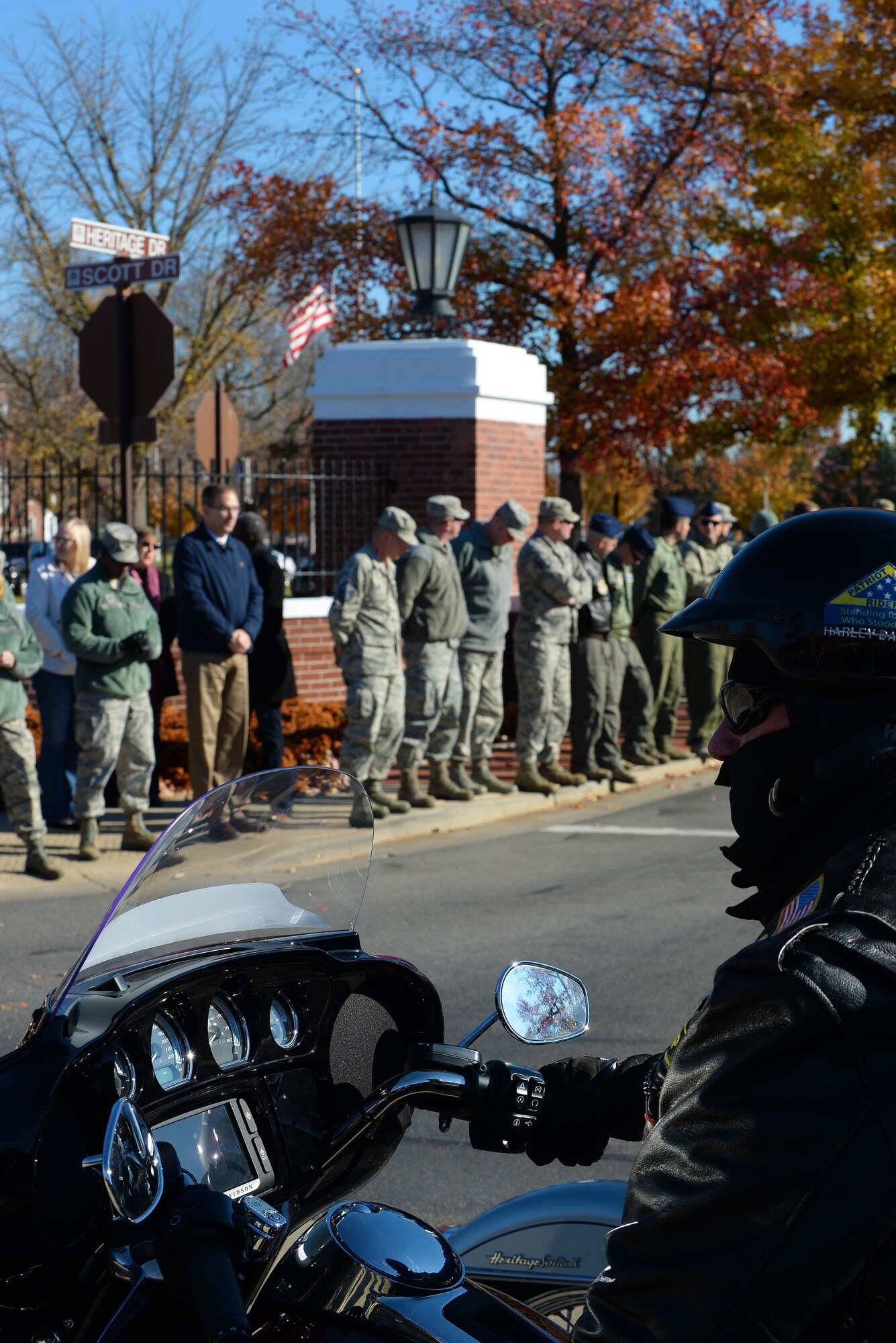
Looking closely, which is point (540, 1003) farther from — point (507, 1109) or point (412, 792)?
point (412, 792)

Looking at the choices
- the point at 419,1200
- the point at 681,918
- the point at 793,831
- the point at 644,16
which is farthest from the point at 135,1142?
the point at 644,16

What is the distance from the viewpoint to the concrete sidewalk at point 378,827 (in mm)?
7508

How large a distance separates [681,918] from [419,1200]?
3205 millimetres

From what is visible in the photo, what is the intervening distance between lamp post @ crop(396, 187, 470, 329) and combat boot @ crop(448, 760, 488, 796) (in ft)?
16.3

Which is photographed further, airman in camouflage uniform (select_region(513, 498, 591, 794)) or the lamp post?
the lamp post

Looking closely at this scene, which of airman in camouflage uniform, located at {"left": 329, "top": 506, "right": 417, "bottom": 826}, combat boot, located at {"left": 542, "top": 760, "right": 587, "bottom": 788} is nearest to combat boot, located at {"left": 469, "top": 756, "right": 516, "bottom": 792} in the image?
combat boot, located at {"left": 542, "top": 760, "right": 587, "bottom": 788}

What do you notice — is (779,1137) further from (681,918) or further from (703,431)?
(703,431)

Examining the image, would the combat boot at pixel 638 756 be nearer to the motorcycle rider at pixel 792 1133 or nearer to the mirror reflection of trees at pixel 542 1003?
the mirror reflection of trees at pixel 542 1003

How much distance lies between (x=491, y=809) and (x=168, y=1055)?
7972 mm

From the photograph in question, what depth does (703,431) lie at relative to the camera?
19453 millimetres

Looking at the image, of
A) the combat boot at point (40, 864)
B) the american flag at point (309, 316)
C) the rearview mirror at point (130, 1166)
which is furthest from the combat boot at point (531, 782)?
the american flag at point (309, 316)

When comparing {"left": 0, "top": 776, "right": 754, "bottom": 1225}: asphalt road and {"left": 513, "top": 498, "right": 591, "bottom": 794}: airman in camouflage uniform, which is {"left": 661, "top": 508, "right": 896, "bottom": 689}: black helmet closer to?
{"left": 0, "top": 776, "right": 754, "bottom": 1225}: asphalt road

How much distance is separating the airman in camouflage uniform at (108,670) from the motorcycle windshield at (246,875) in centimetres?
568

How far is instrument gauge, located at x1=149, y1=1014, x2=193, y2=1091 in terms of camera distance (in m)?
1.77
